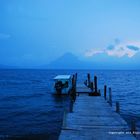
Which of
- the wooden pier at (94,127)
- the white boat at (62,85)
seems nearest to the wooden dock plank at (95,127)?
the wooden pier at (94,127)

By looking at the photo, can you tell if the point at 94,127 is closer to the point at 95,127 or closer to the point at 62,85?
the point at 95,127

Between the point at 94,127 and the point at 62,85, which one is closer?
the point at 94,127

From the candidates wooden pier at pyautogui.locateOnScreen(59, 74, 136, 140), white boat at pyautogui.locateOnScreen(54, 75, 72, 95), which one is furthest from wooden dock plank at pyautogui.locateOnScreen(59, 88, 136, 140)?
white boat at pyautogui.locateOnScreen(54, 75, 72, 95)

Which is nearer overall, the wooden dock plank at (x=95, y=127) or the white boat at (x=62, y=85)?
the wooden dock plank at (x=95, y=127)

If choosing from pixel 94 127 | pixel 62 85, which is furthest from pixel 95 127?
pixel 62 85

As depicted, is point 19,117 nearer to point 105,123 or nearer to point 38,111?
point 38,111

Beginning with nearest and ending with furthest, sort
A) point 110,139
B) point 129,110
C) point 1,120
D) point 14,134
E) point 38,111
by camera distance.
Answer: point 110,139 → point 14,134 → point 1,120 → point 38,111 → point 129,110

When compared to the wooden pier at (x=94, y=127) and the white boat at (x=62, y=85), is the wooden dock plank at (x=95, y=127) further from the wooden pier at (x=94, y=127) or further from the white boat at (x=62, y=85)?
the white boat at (x=62, y=85)

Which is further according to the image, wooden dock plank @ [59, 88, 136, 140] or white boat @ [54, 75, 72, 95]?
white boat @ [54, 75, 72, 95]

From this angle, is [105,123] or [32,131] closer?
[105,123]

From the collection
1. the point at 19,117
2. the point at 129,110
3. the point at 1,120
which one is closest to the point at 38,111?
the point at 19,117

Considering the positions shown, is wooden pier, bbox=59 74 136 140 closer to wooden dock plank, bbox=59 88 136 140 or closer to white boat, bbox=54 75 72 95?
wooden dock plank, bbox=59 88 136 140

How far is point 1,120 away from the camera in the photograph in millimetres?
21016

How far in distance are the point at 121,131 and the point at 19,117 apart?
12146 millimetres
